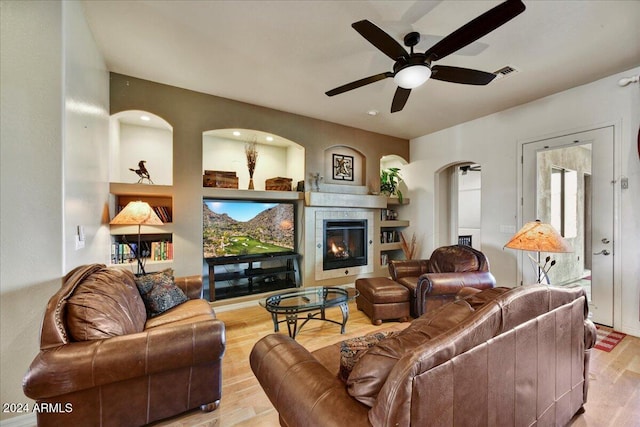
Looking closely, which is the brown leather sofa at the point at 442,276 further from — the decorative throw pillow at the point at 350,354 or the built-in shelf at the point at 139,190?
the built-in shelf at the point at 139,190

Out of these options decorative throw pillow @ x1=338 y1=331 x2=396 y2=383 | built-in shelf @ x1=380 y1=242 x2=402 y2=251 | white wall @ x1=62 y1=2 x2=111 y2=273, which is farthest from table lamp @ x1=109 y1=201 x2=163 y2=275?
built-in shelf @ x1=380 y1=242 x2=402 y2=251

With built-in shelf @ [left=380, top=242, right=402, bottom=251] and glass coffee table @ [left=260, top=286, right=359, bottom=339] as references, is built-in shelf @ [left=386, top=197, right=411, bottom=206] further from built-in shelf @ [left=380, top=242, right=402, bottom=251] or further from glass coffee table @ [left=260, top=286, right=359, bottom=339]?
glass coffee table @ [left=260, top=286, right=359, bottom=339]

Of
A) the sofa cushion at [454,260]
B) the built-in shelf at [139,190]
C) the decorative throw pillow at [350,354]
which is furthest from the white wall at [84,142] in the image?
the sofa cushion at [454,260]

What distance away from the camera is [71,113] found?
185 centimetres

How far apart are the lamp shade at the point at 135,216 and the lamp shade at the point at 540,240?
11.1 feet

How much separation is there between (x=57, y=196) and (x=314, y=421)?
2.08 metres

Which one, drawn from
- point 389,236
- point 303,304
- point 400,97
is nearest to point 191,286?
point 303,304

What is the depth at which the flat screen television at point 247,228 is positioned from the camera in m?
3.61

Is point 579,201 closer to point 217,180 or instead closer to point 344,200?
point 344,200

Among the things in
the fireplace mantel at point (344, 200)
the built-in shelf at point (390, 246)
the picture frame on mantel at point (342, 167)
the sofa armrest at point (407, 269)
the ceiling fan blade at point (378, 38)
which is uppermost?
the ceiling fan blade at point (378, 38)

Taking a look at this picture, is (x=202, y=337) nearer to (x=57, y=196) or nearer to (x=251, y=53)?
(x=57, y=196)

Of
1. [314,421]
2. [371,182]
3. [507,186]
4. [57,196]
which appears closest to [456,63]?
[507,186]

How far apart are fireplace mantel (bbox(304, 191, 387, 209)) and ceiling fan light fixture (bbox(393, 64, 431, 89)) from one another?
2233mm

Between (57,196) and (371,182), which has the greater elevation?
(371,182)
